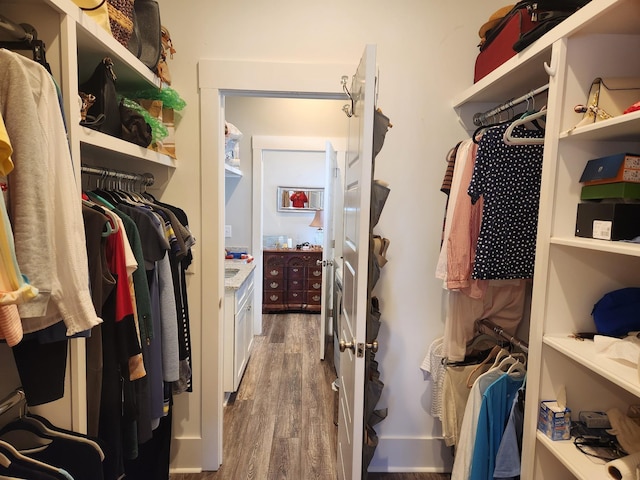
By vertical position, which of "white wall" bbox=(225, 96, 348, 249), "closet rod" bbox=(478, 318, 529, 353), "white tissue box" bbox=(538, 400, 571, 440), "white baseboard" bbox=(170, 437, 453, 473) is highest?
"white wall" bbox=(225, 96, 348, 249)

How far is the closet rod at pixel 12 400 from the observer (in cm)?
93

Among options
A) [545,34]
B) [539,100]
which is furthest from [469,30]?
[545,34]

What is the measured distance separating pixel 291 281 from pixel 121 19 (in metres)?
3.87

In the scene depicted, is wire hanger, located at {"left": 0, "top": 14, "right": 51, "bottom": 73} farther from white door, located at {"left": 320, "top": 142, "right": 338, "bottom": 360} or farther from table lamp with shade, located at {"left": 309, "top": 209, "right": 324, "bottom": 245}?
table lamp with shade, located at {"left": 309, "top": 209, "right": 324, "bottom": 245}

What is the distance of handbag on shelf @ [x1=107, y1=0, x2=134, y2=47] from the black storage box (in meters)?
Result: 1.71

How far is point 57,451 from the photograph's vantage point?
1.01 m

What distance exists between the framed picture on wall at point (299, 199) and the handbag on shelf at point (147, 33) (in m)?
3.78

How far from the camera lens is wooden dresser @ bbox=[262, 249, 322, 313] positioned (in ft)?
16.2

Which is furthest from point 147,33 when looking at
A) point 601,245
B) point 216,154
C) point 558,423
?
point 558,423

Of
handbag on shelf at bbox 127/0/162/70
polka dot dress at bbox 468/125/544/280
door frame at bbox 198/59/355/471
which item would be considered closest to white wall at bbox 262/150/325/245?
door frame at bbox 198/59/355/471

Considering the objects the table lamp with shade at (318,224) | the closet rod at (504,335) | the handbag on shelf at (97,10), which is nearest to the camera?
the handbag on shelf at (97,10)

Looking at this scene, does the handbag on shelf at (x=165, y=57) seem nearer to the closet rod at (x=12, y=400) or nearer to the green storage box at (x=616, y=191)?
the closet rod at (x=12, y=400)

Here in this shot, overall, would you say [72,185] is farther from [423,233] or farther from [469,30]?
[469,30]

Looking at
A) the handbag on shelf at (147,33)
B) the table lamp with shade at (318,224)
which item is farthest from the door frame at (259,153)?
the handbag on shelf at (147,33)
